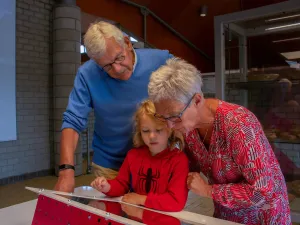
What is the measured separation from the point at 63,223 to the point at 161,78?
0.56 meters

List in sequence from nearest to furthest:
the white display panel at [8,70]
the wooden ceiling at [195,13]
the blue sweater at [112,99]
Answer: the blue sweater at [112,99] < the white display panel at [8,70] < the wooden ceiling at [195,13]

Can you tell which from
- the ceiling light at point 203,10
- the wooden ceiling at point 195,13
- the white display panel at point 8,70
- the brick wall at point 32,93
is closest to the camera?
the white display panel at point 8,70

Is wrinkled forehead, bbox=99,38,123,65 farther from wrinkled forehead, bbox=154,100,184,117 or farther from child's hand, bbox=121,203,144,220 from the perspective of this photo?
child's hand, bbox=121,203,144,220

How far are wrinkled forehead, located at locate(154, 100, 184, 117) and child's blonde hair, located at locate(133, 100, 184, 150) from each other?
0.99 ft

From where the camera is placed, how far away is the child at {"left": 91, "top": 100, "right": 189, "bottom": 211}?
4.18 ft

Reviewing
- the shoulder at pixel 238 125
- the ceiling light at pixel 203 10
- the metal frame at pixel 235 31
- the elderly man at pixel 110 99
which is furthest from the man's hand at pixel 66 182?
the ceiling light at pixel 203 10

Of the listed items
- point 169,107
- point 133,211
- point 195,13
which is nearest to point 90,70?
point 169,107

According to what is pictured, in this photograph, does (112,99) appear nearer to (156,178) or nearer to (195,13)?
(156,178)

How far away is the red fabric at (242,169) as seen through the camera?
38.2 inches

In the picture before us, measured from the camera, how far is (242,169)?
39.5 inches

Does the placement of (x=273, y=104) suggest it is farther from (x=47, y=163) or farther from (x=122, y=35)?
(x=47, y=163)

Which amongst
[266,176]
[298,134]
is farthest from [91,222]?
[298,134]

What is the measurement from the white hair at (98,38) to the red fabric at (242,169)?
521 mm

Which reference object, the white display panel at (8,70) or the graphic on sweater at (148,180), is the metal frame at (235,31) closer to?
the graphic on sweater at (148,180)
